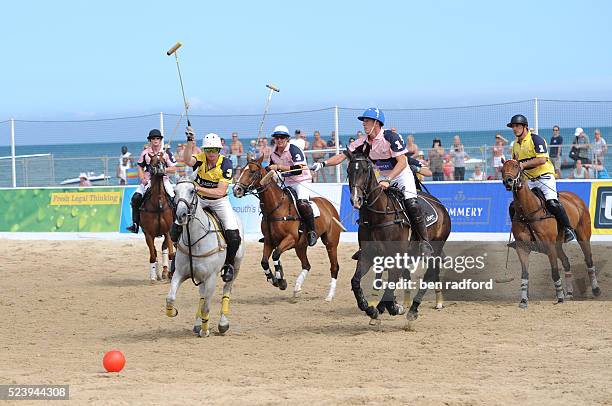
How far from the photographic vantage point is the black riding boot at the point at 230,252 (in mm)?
12562

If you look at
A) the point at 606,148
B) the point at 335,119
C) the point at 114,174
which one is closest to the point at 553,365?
the point at 606,148

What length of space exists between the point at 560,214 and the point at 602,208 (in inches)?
212

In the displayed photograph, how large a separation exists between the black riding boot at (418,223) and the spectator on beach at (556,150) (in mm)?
9358

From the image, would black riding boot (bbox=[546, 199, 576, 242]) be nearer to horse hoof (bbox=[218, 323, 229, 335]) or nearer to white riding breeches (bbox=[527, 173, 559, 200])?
white riding breeches (bbox=[527, 173, 559, 200])

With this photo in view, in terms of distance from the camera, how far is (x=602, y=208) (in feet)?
65.1

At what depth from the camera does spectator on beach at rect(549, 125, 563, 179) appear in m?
21.5

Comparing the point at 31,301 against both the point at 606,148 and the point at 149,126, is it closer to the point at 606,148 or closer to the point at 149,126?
the point at 149,126

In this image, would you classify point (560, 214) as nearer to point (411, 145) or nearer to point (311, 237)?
point (311, 237)

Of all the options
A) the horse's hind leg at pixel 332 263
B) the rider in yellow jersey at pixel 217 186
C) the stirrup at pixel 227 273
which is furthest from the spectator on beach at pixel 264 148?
the stirrup at pixel 227 273

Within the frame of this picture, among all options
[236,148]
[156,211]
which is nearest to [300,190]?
[156,211]

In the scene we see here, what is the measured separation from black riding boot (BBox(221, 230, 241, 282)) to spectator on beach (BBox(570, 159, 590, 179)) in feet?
36.0

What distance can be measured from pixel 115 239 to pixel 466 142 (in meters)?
8.81

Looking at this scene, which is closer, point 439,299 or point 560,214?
point 439,299

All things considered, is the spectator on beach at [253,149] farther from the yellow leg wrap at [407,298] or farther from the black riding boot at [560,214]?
the yellow leg wrap at [407,298]
